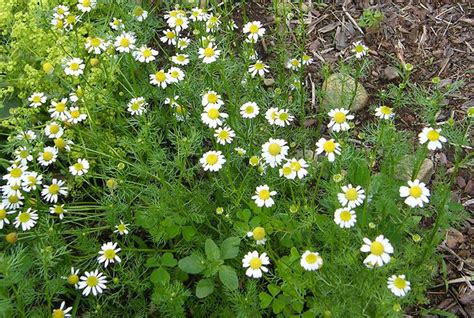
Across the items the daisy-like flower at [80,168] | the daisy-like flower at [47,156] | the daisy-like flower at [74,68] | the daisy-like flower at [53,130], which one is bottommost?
the daisy-like flower at [80,168]

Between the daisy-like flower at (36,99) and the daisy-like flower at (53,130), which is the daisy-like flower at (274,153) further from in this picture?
the daisy-like flower at (36,99)

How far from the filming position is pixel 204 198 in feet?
9.61

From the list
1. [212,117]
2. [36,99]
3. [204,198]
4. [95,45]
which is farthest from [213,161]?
[36,99]

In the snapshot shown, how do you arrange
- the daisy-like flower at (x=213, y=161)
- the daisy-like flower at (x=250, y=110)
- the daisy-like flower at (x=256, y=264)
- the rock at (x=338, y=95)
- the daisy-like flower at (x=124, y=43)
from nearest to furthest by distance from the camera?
the daisy-like flower at (x=256, y=264) → the daisy-like flower at (x=213, y=161) → the daisy-like flower at (x=250, y=110) → the daisy-like flower at (x=124, y=43) → the rock at (x=338, y=95)

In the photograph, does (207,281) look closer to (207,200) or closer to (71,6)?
(207,200)

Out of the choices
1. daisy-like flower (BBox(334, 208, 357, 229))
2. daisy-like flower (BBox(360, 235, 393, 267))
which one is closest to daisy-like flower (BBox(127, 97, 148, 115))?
daisy-like flower (BBox(334, 208, 357, 229))

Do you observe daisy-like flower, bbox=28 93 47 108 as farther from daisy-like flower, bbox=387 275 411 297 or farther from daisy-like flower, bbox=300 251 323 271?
daisy-like flower, bbox=387 275 411 297

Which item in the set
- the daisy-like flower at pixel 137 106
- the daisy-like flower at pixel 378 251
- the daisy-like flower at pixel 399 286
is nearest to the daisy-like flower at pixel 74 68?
the daisy-like flower at pixel 137 106

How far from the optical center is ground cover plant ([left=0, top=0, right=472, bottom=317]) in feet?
8.12

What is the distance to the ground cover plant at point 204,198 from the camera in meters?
2.47

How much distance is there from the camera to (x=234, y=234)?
274 cm

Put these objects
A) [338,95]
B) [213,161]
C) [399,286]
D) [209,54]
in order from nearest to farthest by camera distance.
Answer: [399,286] < [213,161] < [209,54] < [338,95]

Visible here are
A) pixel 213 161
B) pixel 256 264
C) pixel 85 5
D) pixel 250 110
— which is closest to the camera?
pixel 256 264

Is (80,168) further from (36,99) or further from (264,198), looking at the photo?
(264,198)
